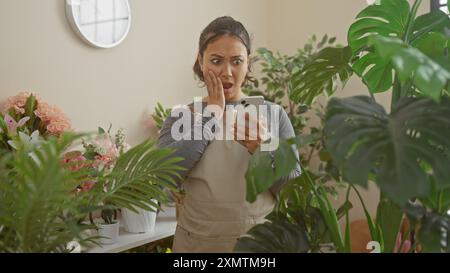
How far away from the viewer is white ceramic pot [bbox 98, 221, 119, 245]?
155 centimetres

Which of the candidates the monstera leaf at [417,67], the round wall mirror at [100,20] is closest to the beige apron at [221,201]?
the monstera leaf at [417,67]

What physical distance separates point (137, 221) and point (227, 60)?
82 cm

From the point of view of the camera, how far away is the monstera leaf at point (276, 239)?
85 cm

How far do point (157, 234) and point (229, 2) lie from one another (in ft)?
5.57

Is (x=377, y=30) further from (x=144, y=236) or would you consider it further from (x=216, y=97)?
(x=144, y=236)

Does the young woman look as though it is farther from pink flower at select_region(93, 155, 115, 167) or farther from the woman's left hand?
pink flower at select_region(93, 155, 115, 167)

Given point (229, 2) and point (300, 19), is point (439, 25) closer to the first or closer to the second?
point (229, 2)

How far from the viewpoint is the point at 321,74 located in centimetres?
A: 114

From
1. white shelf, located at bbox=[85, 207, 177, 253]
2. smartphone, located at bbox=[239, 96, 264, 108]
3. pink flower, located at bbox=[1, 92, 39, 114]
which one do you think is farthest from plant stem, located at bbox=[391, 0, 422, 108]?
pink flower, located at bbox=[1, 92, 39, 114]

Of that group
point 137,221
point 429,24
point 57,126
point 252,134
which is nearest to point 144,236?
point 137,221

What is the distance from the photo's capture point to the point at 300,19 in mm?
3049

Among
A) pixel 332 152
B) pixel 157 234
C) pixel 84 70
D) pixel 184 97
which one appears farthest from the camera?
pixel 184 97

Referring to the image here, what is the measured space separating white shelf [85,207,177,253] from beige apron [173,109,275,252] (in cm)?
42

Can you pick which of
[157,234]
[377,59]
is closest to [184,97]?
[157,234]
